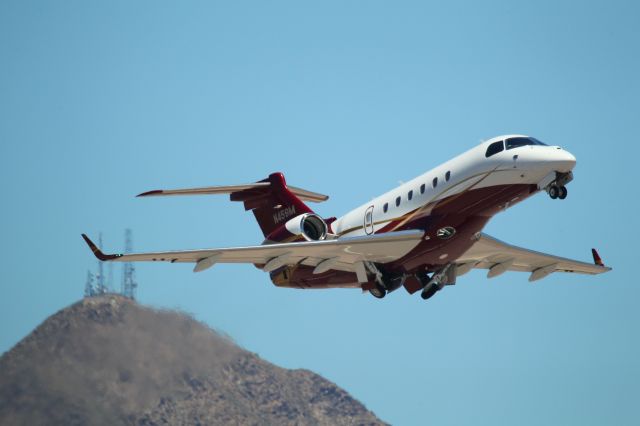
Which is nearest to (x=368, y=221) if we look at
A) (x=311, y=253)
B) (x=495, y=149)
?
(x=311, y=253)

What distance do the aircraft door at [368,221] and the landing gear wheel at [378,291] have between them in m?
1.65

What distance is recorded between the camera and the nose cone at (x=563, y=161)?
29922 millimetres

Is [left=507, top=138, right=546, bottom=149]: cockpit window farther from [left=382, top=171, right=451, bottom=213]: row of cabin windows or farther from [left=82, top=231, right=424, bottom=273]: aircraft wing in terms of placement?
[left=82, top=231, right=424, bottom=273]: aircraft wing

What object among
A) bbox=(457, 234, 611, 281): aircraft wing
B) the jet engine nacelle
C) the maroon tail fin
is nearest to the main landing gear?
bbox=(457, 234, 611, 281): aircraft wing

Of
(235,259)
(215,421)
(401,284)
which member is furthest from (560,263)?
(215,421)

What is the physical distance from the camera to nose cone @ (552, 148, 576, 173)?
29922mm

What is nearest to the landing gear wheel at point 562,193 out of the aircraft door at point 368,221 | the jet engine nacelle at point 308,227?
the aircraft door at point 368,221

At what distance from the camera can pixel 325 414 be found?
201ft

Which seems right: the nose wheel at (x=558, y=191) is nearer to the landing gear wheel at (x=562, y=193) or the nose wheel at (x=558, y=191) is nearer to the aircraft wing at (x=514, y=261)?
the landing gear wheel at (x=562, y=193)

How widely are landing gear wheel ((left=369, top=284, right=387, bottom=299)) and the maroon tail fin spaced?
12.0 feet

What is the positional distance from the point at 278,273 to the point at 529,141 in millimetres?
9276

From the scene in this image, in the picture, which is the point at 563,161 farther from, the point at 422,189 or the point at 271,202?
the point at 271,202

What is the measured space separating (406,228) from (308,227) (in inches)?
132

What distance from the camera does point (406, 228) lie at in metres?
32.5
